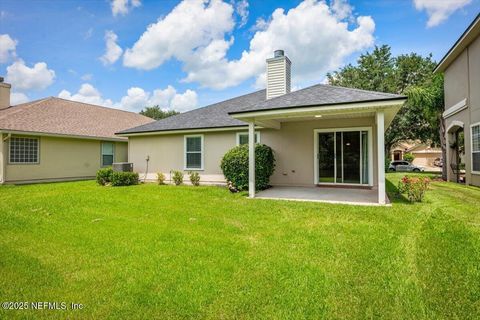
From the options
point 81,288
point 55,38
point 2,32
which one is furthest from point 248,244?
point 2,32

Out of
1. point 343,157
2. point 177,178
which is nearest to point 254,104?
point 343,157

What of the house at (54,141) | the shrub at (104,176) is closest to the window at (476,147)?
the shrub at (104,176)

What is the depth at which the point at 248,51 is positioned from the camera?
1686cm

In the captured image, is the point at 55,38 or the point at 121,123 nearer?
the point at 55,38

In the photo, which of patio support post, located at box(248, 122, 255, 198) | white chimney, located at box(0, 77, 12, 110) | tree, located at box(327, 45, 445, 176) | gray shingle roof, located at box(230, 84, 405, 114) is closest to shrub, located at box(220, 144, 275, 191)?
patio support post, located at box(248, 122, 255, 198)

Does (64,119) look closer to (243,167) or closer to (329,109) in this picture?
(243,167)

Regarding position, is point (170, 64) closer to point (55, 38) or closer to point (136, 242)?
point (55, 38)

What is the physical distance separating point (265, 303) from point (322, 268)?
1135mm

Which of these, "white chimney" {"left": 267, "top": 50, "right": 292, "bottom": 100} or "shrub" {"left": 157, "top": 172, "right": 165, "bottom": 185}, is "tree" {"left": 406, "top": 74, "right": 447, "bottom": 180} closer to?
"white chimney" {"left": 267, "top": 50, "right": 292, "bottom": 100}

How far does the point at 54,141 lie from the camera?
1466 cm

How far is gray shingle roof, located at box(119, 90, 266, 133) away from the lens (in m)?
12.4

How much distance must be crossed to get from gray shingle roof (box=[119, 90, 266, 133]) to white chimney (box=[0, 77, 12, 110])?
30.5 ft

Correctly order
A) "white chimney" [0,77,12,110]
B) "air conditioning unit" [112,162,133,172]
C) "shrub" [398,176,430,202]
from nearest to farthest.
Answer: "shrub" [398,176,430,202]
"air conditioning unit" [112,162,133,172]
"white chimney" [0,77,12,110]

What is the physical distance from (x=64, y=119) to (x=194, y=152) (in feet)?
30.9
